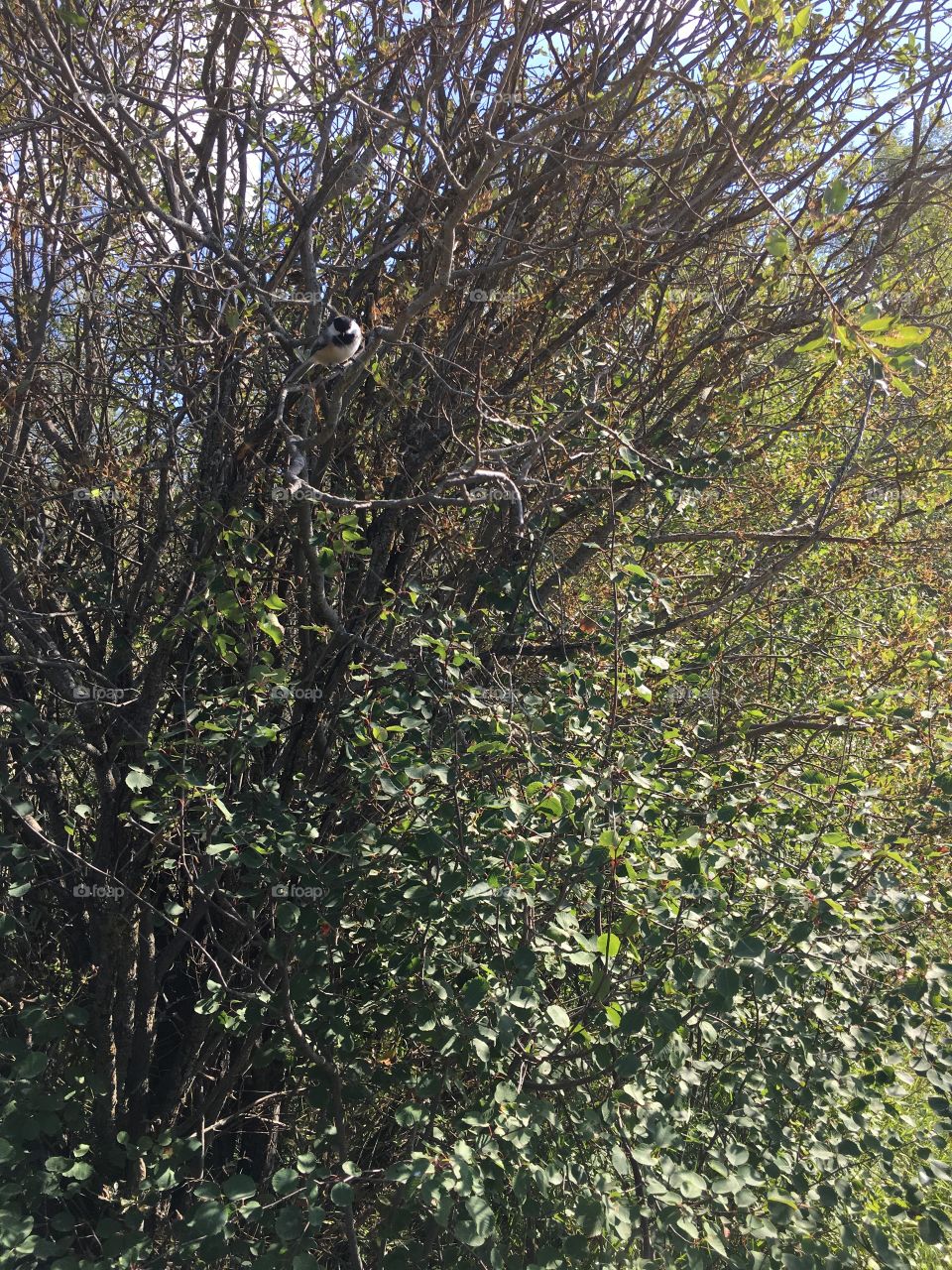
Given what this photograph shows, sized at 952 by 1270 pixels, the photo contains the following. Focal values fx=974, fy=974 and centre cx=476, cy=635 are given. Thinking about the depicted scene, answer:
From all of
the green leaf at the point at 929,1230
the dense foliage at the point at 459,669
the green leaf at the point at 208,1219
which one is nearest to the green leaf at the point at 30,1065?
the dense foliage at the point at 459,669

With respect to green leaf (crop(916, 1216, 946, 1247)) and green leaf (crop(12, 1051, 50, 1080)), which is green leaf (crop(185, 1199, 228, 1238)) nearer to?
green leaf (crop(12, 1051, 50, 1080))

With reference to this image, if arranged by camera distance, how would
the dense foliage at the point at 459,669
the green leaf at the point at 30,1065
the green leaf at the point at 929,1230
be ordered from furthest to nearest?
the green leaf at the point at 30,1065, the dense foliage at the point at 459,669, the green leaf at the point at 929,1230

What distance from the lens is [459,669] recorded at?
271 centimetres

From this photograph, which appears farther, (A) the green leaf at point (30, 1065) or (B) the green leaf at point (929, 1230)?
(A) the green leaf at point (30, 1065)

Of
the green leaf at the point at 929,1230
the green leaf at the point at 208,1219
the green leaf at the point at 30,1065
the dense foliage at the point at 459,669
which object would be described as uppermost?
the dense foliage at the point at 459,669

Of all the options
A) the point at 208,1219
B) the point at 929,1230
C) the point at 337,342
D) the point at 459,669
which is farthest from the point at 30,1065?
the point at 929,1230

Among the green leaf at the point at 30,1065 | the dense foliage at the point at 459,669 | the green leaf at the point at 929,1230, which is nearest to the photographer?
the green leaf at the point at 929,1230

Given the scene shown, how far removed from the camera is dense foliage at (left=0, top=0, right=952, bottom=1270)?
2.38m

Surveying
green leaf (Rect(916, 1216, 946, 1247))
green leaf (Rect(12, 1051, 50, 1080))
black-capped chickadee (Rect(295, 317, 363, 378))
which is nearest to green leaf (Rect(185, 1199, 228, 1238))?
green leaf (Rect(12, 1051, 50, 1080))

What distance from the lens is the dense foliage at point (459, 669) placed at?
7.82ft

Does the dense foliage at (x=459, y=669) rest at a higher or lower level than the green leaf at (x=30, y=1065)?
higher

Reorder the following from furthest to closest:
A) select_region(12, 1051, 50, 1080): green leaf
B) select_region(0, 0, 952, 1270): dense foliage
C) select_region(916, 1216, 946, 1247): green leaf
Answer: select_region(12, 1051, 50, 1080): green leaf < select_region(0, 0, 952, 1270): dense foliage < select_region(916, 1216, 946, 1247): green leaf

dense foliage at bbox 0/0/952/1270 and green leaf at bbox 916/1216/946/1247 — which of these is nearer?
green leaf at bbox 916/1216/946/1247

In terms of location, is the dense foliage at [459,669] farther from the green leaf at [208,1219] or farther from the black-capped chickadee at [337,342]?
the black-capped chickadee at [337,342]
